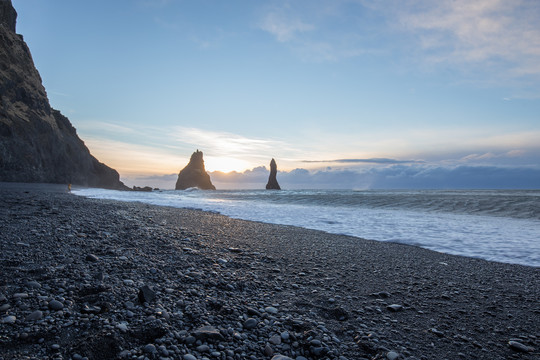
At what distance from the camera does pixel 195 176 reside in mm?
130250

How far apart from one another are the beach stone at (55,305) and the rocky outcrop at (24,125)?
49.4 m

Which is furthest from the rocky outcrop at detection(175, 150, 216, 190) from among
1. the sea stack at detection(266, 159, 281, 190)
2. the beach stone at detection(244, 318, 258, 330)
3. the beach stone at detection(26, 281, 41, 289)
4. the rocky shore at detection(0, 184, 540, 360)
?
the beach stone at detection(244, 318, 258, 330)

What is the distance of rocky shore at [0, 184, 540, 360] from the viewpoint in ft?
8.08

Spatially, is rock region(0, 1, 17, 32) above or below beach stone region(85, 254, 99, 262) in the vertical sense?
above

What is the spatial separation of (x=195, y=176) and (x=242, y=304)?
131450mm

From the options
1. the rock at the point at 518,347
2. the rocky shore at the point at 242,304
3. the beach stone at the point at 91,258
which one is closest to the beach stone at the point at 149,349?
the rocky shore at the point at 242,304

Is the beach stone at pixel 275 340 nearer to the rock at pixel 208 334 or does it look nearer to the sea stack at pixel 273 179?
the rock at pixel 208 334

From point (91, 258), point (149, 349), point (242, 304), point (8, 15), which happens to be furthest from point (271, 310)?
point (8, 15)

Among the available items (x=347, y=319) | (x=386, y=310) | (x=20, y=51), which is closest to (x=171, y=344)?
(x=347, y=319)

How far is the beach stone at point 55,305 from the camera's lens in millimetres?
2734

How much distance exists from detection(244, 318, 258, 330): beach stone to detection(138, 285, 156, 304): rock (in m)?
1.11

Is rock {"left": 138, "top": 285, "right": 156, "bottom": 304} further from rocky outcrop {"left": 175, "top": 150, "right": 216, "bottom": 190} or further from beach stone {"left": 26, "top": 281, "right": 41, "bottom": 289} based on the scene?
rocky outcrop {"left": 175, "top": 150, "right": 216, "bottom": 190}

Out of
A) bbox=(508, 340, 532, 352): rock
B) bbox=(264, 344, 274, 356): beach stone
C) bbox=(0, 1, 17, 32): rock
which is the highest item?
bbox=(0, 1, 17, 32): rock

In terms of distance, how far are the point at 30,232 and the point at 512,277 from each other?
9.41 m
